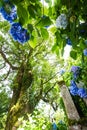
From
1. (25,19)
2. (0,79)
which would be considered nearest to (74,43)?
(25,19)

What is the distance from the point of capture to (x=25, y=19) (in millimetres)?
1522

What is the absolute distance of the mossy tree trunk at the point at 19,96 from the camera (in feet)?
36.9

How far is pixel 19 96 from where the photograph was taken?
12.7 m

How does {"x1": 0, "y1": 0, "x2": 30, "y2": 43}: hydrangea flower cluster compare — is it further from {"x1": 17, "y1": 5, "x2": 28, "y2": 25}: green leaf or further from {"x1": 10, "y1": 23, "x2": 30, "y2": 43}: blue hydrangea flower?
{"x1": 17, "y1": 5, "x2": 28, "y2": 25}: green leaf

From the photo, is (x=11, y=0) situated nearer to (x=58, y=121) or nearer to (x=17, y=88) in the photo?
(x=58, y=121)

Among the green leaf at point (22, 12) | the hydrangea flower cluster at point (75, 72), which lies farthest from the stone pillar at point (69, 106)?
the green leaf at point (22, 12)

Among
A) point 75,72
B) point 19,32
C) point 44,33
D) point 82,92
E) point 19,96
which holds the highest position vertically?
point 19,96

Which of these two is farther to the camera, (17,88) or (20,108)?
(17,88)

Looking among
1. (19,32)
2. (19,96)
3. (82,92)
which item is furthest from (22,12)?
(19,96)

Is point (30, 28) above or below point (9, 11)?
below

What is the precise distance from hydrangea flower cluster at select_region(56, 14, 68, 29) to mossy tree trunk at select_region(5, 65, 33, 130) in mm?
9458

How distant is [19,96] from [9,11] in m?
11.2

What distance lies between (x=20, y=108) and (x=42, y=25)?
1039 centimetres

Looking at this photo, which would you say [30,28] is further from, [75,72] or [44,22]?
[75,72]
